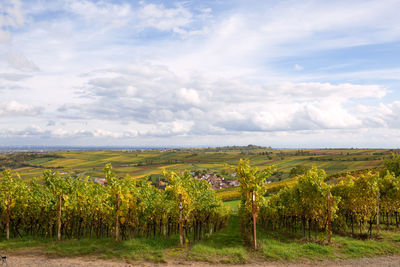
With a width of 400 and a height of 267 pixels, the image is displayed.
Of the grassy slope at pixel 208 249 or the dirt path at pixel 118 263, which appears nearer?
the dirt path at pixel 118 263

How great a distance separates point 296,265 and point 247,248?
4.05 meters

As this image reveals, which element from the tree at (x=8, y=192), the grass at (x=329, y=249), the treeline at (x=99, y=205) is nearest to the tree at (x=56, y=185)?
the treeline at (x=99, y=205)

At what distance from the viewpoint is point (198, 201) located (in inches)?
995

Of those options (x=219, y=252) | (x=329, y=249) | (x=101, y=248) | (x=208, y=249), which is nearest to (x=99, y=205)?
(x=101, y=248)

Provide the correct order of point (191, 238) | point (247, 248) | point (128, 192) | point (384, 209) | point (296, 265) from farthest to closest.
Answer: point (384, 209) < point (191, 238) < point (128, 192) < point (247, 248) < point (296, 265)

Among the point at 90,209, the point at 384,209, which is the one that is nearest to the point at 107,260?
the point at 90,209

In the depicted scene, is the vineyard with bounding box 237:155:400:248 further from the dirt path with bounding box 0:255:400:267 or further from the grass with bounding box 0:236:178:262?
the grass with bounding box 0:236:178:262

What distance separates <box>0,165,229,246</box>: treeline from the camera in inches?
910

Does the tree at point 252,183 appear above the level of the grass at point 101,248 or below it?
above

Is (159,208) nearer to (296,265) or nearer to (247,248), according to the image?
(247,248)

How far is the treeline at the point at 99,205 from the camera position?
23.1 m

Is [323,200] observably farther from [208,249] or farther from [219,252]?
[208,249]

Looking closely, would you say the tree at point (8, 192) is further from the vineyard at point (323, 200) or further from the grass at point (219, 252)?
the vineyard at point (323, 200)

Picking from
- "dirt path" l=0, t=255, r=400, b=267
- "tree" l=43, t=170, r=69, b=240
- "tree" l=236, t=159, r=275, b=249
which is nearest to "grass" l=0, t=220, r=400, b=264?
"dirt path" l=0, t=255, r=400, b=267
